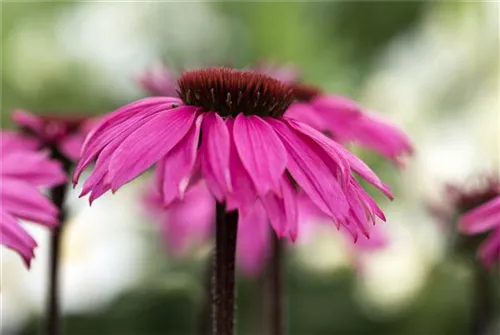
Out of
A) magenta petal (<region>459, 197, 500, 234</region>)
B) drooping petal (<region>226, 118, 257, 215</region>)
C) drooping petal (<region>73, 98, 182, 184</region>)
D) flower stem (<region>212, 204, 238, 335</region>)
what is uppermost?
drooping petal (<region>73, 98, 182, 184</region>)

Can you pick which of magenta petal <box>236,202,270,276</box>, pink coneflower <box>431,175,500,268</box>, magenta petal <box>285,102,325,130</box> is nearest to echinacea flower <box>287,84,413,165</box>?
magenta petal <box>285,102,325,130</box>

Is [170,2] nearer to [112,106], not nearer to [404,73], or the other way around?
[112,106]

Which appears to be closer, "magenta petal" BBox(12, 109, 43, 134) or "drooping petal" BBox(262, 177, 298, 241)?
"drooping petal" BBox(262, 177, 298, 241)

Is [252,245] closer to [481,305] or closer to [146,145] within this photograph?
[481,305]

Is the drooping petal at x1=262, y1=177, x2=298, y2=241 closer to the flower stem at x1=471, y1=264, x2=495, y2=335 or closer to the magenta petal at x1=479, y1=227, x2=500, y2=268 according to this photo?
the magenta petal at x1=479, y1=227, x2=500, y2=268

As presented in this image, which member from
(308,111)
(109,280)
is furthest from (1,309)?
(308,111)

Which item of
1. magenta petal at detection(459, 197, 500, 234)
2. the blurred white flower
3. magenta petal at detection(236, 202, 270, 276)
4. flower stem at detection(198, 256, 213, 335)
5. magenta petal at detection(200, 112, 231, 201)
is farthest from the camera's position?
the blurred white flower

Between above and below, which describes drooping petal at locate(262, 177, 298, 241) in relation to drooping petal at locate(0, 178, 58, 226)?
below
